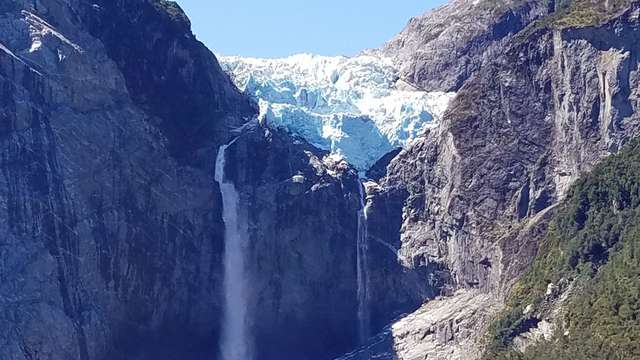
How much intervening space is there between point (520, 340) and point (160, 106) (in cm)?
3199

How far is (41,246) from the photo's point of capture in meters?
80.2

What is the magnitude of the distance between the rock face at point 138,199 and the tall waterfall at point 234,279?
72cm

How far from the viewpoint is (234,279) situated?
91500mm

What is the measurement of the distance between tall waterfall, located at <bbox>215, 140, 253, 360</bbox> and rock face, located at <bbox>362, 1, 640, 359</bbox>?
1082 centimetres

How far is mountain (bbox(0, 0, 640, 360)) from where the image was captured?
7975cm

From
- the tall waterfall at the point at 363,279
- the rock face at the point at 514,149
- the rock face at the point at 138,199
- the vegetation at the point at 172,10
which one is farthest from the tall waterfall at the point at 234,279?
the vegetation at the point at 172,10

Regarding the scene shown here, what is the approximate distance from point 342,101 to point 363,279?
21107mm

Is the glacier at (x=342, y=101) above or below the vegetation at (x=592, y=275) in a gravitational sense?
above

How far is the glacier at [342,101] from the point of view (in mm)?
100500

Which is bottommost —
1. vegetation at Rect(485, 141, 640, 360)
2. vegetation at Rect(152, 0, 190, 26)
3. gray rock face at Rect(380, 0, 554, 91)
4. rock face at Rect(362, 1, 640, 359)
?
vegetation at Rect(485, 141, 640, 360)

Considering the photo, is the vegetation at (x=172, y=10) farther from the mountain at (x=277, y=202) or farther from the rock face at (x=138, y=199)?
the mountain at (x=277, y=202)

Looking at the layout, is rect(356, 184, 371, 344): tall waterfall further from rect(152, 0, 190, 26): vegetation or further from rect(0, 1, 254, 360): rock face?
rect(152, 0, 190, 26): vegetation

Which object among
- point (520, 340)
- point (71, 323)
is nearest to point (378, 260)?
point (520, 340)

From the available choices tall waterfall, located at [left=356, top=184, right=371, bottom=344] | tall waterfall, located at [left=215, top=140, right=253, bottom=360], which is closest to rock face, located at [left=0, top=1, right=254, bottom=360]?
tall waterfall, located at [left=215, top=140, right=253, bottom=360]
